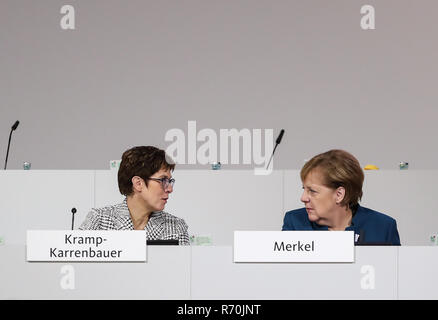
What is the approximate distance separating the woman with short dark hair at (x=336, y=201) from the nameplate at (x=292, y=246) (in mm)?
1041

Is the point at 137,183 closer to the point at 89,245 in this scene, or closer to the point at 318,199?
the point at 318,199

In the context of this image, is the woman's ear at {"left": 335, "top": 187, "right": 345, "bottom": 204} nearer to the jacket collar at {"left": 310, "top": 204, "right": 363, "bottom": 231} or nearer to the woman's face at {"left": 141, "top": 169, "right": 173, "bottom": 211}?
the jacket collar at {"left": 310, "top": 204, "right": 363, "bottom": 231}

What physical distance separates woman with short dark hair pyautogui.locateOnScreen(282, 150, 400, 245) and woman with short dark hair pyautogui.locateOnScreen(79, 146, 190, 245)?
0.55m

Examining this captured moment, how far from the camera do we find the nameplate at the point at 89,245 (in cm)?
140

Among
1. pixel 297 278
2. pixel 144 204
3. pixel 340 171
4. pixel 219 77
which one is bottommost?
pixel 297 278

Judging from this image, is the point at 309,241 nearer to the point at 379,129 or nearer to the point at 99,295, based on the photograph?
the point at 99,295

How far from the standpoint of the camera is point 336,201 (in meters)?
2.47

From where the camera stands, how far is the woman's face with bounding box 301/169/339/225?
2.44 meters

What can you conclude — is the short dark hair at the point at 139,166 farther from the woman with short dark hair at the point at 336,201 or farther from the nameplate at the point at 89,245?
the nameplate at the point at 89,245

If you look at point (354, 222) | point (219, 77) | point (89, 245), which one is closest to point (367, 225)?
A: point (354, 222)

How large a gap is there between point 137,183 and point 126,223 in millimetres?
188

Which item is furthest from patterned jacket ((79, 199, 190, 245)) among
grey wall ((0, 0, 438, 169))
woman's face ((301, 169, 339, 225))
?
grey wall ((0, 0, 438, 169))

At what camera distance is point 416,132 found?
538cm

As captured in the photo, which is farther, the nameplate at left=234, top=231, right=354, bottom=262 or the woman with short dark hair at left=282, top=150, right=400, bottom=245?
the woman with short dark hair at left=282, top=150, right=400, bottom=245
